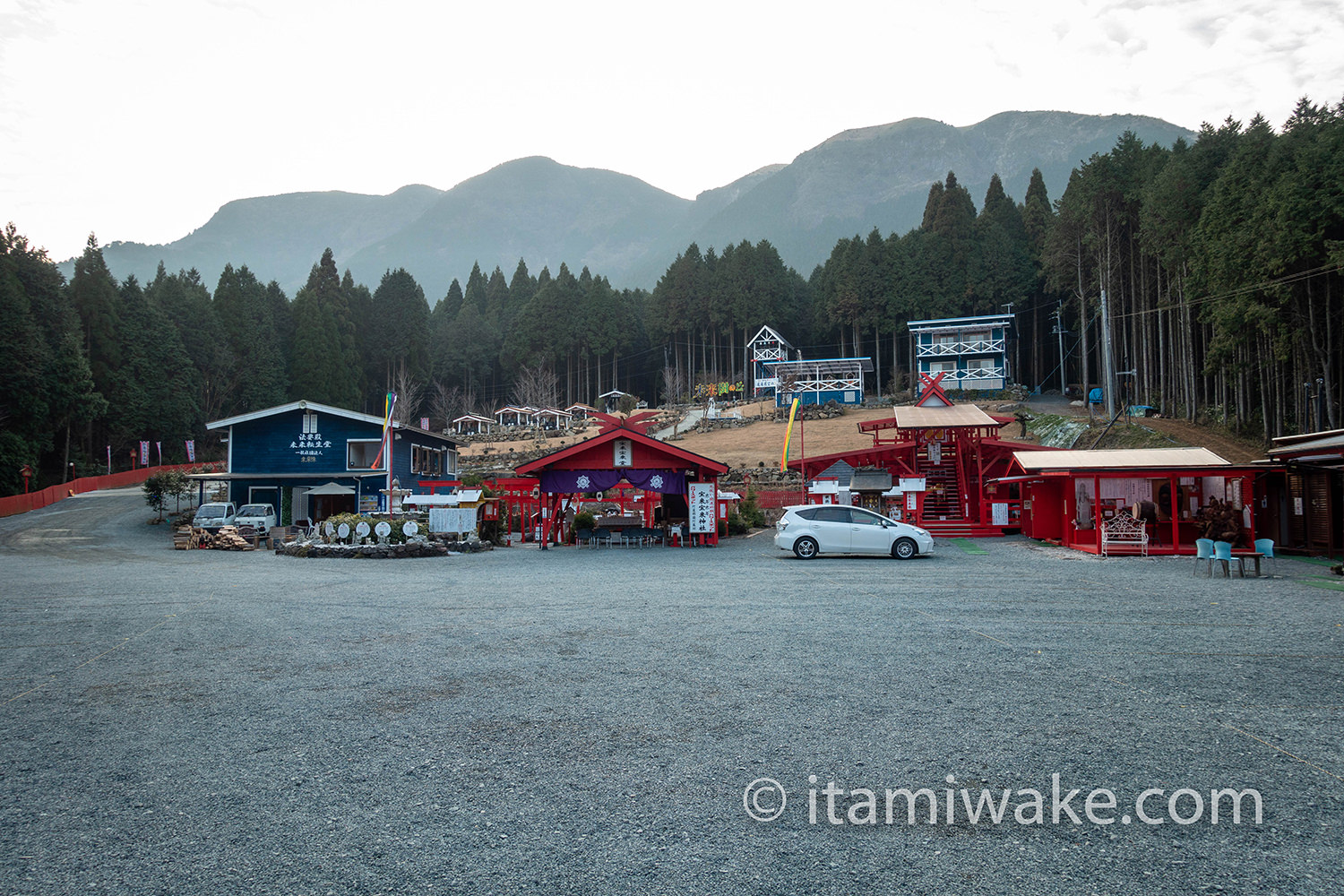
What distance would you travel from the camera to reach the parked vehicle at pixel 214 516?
2742 centimetres

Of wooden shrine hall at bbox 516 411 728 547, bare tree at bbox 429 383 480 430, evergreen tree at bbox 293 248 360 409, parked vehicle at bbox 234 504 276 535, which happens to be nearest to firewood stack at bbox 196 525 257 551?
parked vehicle at bbox 234 504 276 535

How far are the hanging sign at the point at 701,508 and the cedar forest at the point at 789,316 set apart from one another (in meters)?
21.3

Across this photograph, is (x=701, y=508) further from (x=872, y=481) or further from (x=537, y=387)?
(x=537, y=387)

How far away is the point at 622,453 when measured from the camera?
23984 mm

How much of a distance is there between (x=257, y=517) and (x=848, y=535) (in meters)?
22.5

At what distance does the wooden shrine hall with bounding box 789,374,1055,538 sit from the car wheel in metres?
10.3

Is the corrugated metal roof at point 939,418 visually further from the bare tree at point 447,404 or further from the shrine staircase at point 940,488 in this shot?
the bare tree at point 447,404

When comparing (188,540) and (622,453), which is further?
(188,540)

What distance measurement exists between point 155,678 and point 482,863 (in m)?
4.99

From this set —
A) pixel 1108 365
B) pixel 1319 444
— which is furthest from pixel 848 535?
pixel 1108 365

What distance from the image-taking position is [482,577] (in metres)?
15.2

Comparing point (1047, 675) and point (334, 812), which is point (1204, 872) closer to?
point (1047, 675)

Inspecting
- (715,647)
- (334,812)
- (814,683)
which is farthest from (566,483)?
(334,812)

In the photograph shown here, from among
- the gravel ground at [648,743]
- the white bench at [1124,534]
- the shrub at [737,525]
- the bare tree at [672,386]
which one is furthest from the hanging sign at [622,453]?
the bare tree at [672,386]
